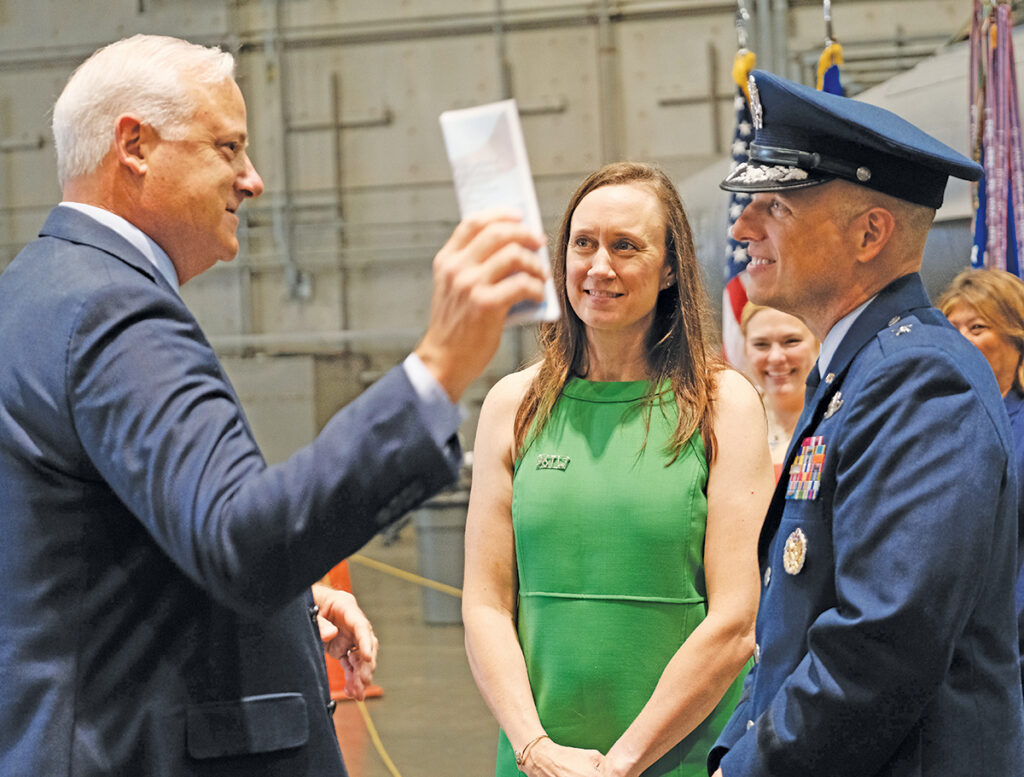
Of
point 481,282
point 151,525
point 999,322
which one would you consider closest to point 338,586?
point 999,322

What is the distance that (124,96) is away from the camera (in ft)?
3.66

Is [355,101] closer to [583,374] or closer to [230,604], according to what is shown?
[583,374]

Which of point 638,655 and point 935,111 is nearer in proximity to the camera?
point 638,655

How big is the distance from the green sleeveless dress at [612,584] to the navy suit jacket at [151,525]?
2.29ft

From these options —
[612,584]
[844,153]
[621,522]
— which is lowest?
[612,584]

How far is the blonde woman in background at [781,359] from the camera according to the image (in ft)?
9.37

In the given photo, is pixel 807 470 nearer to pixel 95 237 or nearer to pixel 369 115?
pixel 95 237

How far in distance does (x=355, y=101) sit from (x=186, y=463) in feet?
32.4

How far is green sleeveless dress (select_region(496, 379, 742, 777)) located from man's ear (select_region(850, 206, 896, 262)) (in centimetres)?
53

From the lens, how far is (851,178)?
1343mm

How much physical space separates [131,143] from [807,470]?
875mm

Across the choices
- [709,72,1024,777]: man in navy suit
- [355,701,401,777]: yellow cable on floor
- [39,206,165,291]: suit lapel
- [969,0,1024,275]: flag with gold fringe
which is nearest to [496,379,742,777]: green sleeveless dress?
[709,72,1024,777]: man in navy suit

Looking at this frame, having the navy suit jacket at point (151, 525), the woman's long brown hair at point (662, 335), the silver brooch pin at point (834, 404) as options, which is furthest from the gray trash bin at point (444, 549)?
the navy suit jacket at point (151, 525)

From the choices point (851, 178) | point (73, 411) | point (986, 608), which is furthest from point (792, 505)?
Answer: point (73, 411)
